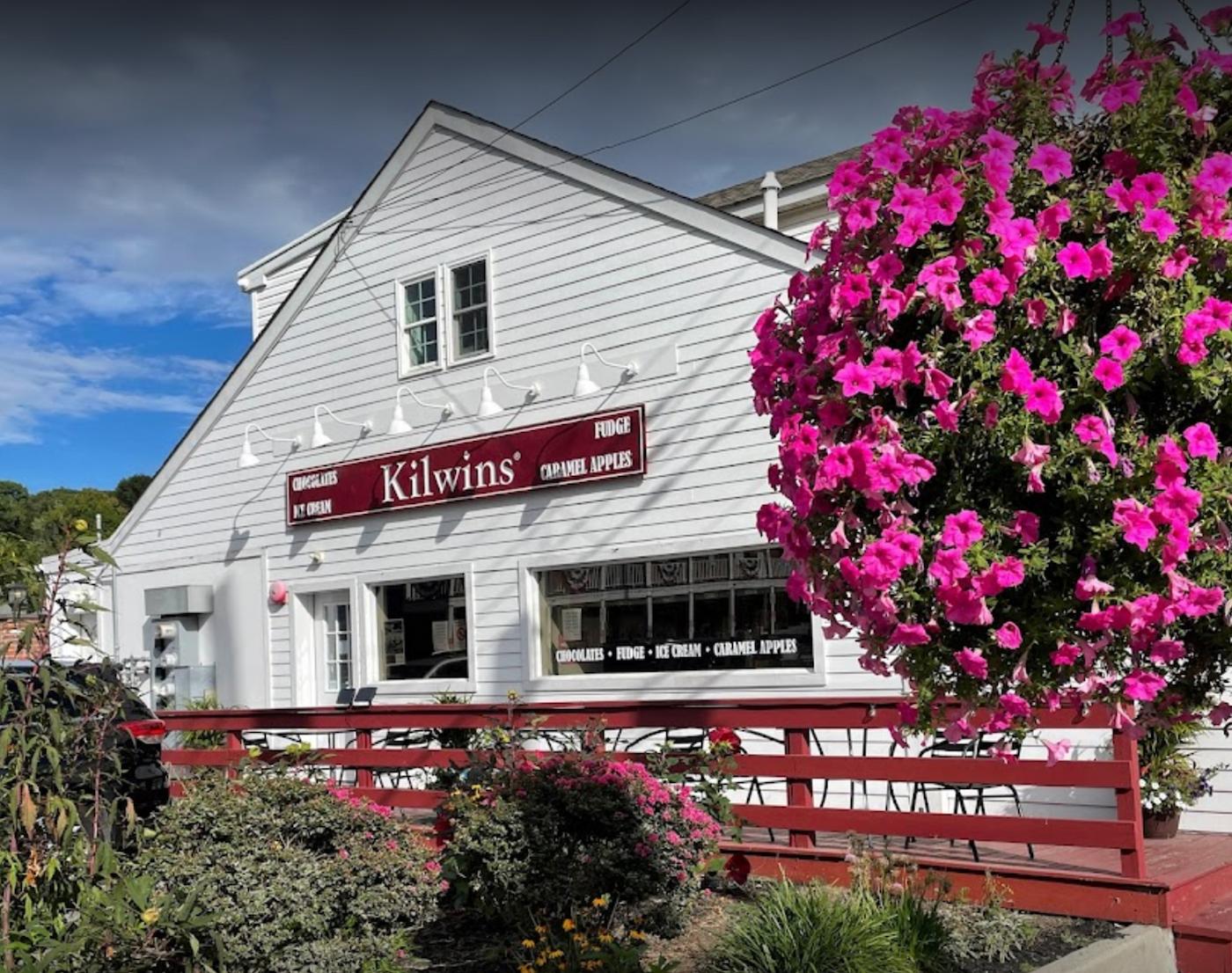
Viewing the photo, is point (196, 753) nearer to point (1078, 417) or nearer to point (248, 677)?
point (248, 677)

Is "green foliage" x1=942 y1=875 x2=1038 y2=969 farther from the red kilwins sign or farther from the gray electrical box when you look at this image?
the gray electrical box

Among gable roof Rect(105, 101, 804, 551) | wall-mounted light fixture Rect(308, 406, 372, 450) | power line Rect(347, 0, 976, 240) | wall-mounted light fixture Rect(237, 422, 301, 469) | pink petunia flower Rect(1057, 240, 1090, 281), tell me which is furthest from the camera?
wall-mounted light fixture Rect(237, 422, 301, 469)

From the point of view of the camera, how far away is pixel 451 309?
1280 cm

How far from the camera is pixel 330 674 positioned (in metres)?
13.9

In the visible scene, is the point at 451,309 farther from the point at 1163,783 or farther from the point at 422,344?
the point at 1163,783

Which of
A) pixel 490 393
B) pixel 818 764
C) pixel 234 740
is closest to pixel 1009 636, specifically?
pixel 818 764

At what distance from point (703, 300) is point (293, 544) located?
5918 millimetres

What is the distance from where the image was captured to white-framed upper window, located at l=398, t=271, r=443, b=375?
13.0 m

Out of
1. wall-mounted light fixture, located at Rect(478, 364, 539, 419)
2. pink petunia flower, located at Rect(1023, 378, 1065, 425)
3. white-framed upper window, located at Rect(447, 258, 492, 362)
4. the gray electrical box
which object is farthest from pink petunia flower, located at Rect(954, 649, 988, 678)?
the gray electrical box

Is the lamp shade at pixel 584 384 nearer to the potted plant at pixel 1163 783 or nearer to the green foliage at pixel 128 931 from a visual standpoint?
the potted plant at pixel 1163 783

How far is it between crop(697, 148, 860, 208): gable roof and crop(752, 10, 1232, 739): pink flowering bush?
8.98 m

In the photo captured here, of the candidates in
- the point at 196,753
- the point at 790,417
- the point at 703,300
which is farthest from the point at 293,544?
the point at 790,417

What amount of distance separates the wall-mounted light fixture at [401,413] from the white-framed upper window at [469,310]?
0.49 meters

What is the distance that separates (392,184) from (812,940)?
10343mm
